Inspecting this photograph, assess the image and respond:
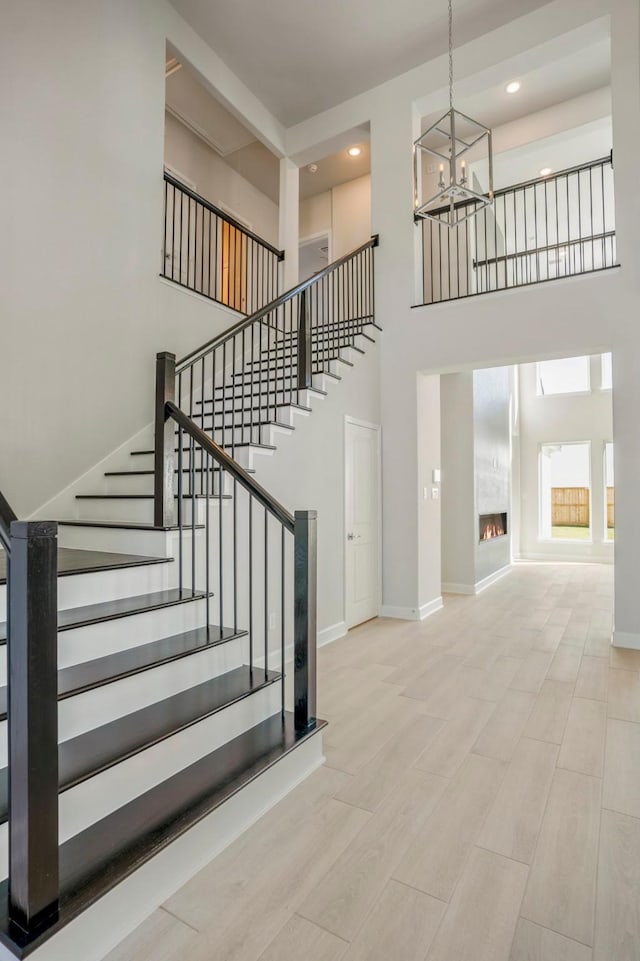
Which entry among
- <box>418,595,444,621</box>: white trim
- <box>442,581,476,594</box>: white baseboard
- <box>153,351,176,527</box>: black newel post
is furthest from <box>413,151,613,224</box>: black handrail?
<box>442,581,476,594</box>: white baseboard

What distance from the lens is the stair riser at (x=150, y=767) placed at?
1.63m

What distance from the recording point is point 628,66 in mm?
4438

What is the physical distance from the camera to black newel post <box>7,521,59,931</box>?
1.31 metres

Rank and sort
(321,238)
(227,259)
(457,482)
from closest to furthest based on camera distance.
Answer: (457,482), (227,259), (321,238)

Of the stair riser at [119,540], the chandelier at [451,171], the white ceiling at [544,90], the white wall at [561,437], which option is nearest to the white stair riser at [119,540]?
the stair riser at [119,540]

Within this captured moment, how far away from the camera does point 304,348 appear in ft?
14.3

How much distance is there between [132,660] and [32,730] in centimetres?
91

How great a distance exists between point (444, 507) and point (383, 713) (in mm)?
4339

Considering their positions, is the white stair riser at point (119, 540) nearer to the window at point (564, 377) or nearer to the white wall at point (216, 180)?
the white wall at point (216, 180)

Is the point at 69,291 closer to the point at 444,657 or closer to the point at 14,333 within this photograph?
the point at 14,333

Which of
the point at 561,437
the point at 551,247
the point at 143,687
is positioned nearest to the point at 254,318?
the point at 143,687

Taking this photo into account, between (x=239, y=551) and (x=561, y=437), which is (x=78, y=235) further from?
(x=561, y=437)

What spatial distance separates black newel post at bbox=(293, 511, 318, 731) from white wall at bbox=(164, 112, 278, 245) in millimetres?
6249

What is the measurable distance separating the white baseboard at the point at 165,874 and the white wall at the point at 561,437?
374 inches
